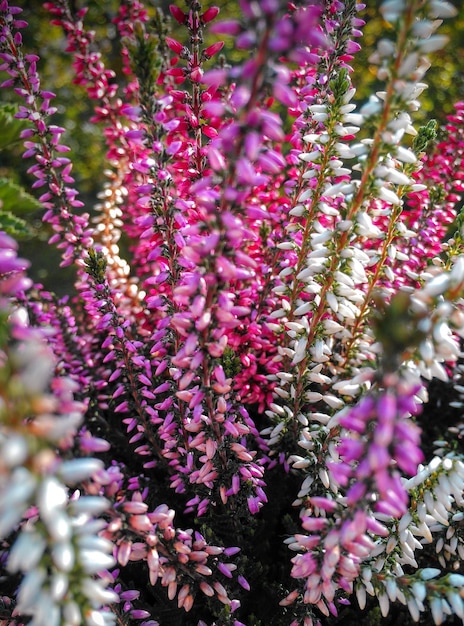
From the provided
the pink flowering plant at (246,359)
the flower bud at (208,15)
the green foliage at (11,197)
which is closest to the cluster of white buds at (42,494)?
the pink flowering plant at (246,359)

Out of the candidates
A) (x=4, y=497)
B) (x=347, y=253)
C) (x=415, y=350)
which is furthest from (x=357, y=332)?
(x=4, y=497)

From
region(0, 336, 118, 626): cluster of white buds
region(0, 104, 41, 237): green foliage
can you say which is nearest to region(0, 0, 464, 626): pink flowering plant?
region(0, 336, 118, 626): cluster of white buds

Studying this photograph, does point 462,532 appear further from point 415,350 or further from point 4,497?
point 4,497

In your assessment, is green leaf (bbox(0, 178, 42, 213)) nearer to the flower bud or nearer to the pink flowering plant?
the pink flowering plant

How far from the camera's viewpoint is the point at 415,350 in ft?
3.10

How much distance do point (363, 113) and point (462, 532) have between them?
4.27 feet

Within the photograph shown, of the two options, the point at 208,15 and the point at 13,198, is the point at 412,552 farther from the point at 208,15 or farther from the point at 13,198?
the point at 208,15

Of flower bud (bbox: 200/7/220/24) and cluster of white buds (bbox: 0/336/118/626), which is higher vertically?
flower bud (bbox: 200/7/220/24)

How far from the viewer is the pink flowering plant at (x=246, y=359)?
79 cm

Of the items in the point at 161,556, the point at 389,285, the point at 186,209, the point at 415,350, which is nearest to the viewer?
the point at 415,350

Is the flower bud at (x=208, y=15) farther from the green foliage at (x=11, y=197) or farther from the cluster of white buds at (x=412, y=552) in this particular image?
the cluster of white buds at (x=412, y=552)

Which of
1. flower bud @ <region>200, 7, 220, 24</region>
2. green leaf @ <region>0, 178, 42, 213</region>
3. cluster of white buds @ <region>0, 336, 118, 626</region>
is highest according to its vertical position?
flower bud @ <region>200, 7, 220, 24</region>

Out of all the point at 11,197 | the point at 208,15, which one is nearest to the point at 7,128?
the point at 11,197

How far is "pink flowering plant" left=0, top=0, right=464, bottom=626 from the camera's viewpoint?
2.58 ft
